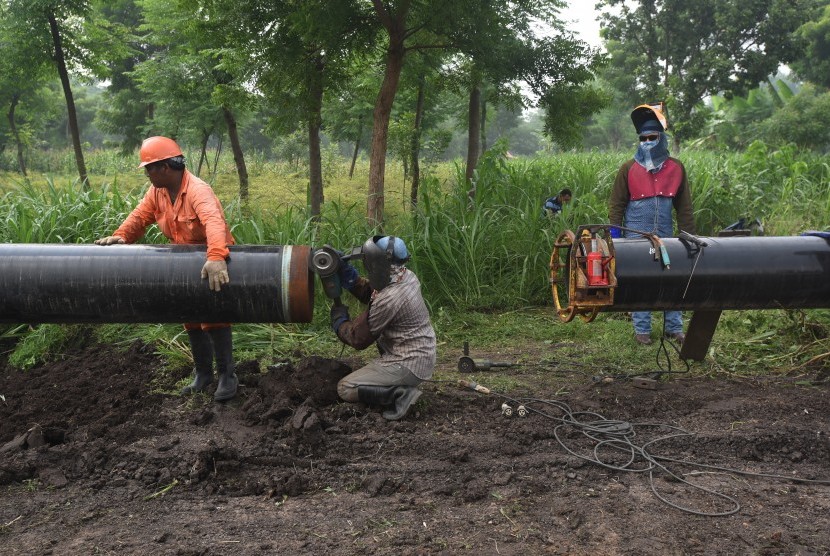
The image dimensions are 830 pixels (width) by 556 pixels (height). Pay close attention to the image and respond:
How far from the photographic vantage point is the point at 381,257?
3.65 meters

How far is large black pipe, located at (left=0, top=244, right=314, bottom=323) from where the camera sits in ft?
11.7

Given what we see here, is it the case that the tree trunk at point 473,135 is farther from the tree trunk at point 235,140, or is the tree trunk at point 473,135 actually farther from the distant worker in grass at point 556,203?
the tree trunk at point 235,140

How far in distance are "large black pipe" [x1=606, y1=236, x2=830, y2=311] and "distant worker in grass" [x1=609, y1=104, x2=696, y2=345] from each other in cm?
120

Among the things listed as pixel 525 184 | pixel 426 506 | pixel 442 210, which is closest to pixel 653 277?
pixel 426 506

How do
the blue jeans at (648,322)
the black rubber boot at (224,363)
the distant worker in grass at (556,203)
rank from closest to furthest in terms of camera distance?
the black rubber boot at (224,363), the blue jeans at (648,322), the distant worker in grass at (556,203)

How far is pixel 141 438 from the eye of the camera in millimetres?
3674

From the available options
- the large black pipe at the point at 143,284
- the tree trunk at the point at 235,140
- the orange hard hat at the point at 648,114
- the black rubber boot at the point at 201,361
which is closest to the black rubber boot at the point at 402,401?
the large black pipe at the point at 143,284

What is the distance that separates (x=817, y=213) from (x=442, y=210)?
493 centimetres

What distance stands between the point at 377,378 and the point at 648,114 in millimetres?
2924

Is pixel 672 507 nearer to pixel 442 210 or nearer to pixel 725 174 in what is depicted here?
pixel 442 210

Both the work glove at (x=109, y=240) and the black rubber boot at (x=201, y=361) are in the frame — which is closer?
the work glove at (x=109, y=240)

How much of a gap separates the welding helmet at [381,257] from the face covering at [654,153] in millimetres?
2359

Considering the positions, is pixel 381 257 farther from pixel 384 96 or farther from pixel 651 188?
pixel 384 96

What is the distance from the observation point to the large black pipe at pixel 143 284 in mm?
3555
